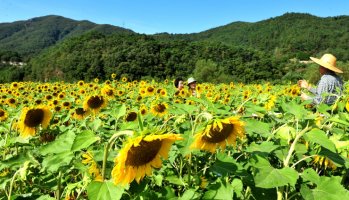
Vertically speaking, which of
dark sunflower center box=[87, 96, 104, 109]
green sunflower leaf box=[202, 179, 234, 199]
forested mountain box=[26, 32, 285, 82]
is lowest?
forested mountain box=[26, 32, 285, 82]

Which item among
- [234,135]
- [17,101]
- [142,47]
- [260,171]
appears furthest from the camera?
[142,47]

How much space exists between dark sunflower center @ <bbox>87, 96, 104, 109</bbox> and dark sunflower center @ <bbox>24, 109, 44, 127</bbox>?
1.14 m

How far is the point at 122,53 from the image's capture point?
6206cm

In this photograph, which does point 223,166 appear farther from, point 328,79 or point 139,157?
point 328,79

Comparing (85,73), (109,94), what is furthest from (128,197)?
(85,73)

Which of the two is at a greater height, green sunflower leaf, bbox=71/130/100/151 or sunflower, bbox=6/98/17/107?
green sunflower leaf, bbox=71/130/100/151

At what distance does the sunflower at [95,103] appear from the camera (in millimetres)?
4617

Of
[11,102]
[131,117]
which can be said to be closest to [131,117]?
[131,117]

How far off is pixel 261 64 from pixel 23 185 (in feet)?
203

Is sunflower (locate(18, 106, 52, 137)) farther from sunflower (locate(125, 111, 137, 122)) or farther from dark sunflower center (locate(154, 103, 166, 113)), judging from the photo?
dark sunflower center (locate(154, 103, 166, 113))

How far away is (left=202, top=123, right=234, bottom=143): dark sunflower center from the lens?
183cm

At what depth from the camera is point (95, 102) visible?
4.64 m

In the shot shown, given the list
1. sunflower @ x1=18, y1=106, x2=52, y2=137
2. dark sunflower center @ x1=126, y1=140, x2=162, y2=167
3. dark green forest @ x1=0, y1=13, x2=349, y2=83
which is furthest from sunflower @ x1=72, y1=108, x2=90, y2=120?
dark green forest @ x1=0, y1=13, x2=349, y2=83

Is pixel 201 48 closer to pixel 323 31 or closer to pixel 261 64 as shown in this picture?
pixel 261 64
